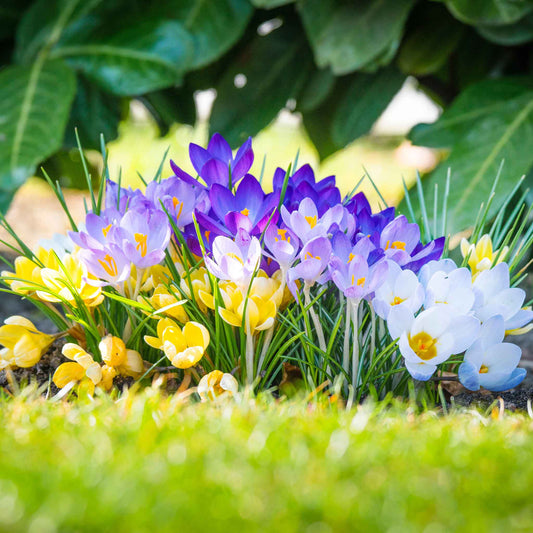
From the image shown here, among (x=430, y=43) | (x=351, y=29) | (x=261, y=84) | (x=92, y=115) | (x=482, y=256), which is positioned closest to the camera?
(x=482, y=256)

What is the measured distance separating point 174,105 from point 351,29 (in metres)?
0.87

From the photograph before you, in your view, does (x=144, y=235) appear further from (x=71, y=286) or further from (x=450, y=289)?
(x=450, y=289)

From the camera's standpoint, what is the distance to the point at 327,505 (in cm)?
58

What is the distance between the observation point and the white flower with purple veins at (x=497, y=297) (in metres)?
1.08

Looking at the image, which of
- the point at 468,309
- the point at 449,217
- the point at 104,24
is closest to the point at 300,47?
the point at 104,24

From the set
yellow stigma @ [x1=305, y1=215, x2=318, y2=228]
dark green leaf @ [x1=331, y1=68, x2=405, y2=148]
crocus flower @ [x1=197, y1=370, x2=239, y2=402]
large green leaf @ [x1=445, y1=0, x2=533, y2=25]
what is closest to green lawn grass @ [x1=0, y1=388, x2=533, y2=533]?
crocus flower @ [x1=197, y1=370, x2=239, y2=402]

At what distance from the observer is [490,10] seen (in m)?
1.87

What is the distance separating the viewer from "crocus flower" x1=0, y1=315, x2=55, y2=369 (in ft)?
3.68

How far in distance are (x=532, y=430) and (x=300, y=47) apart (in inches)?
74.1

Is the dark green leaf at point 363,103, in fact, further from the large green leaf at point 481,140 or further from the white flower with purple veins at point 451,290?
the white flower with purple veins at point 451,290

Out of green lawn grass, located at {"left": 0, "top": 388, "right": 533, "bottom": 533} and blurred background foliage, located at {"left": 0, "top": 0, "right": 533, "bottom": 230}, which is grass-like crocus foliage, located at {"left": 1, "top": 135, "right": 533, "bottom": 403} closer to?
green lawn grass, located at {"left": 0, "top": 388, "right": 533, "bottom": 533}

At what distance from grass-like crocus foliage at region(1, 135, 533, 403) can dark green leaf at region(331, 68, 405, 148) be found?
3.70ft

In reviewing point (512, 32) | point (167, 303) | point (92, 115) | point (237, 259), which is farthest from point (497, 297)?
point (92, 115)

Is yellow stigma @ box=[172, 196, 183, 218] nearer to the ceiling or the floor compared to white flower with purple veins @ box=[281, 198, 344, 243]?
nearer to the ceiling
